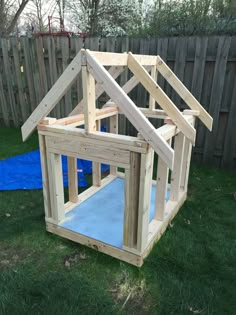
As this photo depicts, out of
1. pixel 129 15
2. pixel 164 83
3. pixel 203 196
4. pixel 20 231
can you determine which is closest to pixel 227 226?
pixel 203 196

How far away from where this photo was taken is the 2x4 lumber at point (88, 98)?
6.74ft

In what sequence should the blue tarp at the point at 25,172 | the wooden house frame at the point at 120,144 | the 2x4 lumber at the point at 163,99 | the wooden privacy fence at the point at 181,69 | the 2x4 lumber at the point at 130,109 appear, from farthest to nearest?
the wooden privacy fence at the point at 181,69 → the blue tarp at the point at 25,172 → the 2x4 lumber at the point at 163,99 → the wooden house frame at the point at 120,144 → the 2x4 lumber at the point at 130,109

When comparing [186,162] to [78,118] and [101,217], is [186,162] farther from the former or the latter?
[78,118]

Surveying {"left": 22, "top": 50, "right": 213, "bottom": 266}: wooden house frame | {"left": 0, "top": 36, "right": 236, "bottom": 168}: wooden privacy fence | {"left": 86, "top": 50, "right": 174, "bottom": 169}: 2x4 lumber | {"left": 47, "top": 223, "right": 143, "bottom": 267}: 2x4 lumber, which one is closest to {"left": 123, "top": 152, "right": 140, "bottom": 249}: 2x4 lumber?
{"left": 22, "top": 50, "right": 213, "bottom": 266}: wooden house frame

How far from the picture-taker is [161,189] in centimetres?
271

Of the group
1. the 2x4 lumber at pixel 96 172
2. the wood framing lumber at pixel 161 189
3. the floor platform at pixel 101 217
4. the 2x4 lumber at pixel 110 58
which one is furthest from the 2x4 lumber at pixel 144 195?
the 2x4 lumber at pixel 96 172

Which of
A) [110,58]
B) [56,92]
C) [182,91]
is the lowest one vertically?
[182,91]

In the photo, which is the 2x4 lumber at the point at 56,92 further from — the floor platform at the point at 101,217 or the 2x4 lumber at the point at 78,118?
the floor platform at the point at 101,217

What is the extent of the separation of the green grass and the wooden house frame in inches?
6.0

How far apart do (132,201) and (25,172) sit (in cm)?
259

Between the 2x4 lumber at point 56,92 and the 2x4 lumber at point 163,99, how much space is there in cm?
63

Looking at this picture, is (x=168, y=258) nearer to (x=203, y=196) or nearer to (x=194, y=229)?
(x=194, y=229)

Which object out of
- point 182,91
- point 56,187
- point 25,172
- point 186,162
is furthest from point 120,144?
point 25,172

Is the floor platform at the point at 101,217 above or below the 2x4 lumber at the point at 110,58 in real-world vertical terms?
below
